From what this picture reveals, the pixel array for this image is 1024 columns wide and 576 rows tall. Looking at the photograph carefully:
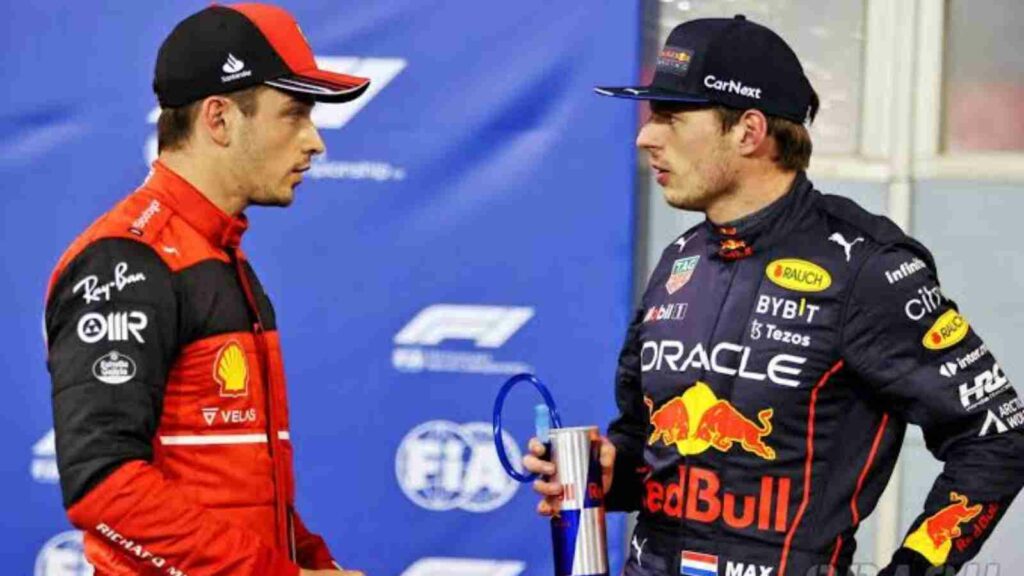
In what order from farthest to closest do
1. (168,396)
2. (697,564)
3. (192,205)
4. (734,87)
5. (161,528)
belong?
1. (734,87)
2. (697,564)
3. (192,205)
4. (168,396)
5. (161,528)

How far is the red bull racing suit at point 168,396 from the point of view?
2.51 meters

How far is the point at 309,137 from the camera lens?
290 cm

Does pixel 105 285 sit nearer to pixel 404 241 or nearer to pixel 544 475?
pixel 544 475

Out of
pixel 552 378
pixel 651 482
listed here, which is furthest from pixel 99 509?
pixel 552 378

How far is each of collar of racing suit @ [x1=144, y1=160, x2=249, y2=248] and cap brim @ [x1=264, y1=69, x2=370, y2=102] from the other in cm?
20

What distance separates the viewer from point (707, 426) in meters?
2.86

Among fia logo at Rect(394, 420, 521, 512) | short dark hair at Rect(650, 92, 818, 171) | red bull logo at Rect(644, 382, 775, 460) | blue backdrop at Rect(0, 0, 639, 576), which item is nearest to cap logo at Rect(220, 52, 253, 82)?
short dark hair at Rect(650, 92, 818, 171)

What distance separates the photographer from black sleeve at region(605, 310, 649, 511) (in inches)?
122

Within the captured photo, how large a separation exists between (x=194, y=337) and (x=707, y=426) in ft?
2.57

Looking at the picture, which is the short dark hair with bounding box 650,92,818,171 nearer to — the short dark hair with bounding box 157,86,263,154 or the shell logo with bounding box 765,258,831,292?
the shell logo with bounding box 765,258,831,292

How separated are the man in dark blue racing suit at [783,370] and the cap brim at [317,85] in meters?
0.49

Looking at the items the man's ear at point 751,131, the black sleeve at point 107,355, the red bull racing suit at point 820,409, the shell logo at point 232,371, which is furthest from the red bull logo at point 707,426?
the black sleeve at point 107,355

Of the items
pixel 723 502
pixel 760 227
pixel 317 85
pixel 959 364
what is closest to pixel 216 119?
pixel 317 85

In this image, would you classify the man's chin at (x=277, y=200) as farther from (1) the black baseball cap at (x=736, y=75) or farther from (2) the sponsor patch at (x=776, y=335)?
(2) the sponsor patch at (x=776, y=335)
